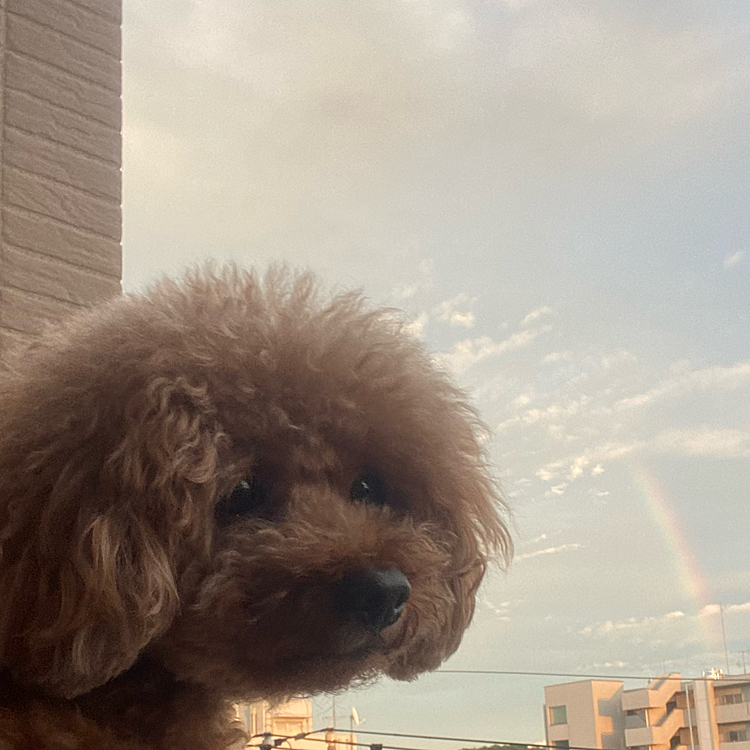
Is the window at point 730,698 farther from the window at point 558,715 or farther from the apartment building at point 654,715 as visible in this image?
the window at point 558,715

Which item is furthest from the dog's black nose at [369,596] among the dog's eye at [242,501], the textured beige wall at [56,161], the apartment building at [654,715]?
the apartment building at [654,715]

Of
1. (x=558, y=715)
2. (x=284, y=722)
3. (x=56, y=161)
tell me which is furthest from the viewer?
(x=558, y=715)

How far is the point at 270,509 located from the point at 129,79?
1322 millimetres

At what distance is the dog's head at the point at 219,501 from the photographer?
85cm

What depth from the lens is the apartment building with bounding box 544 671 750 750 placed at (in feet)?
10.5

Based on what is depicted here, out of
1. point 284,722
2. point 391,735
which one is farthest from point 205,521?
point 391,735

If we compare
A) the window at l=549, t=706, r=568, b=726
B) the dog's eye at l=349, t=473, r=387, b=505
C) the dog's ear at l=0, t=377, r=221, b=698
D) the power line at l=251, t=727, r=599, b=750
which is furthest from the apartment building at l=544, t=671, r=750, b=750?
the dog's ear at l=0, t=377, r=221, b=698

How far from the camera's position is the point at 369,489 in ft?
3.38

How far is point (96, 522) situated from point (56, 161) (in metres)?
1.02

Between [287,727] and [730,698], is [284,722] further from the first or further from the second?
[730,698]

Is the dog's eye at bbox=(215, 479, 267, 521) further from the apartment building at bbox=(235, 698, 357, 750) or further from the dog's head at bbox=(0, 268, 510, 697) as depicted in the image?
the apartment building at bbox=(235, 698, 357, 750)

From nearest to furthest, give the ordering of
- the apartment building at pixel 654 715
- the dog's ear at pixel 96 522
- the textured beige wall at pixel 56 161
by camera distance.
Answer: the dog's ear at pixel 96 522 → the textured beige wall at pixel 56 161 → the apartment building at pixel 654 715

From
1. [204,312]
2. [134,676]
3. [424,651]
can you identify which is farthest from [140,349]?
[424,651]

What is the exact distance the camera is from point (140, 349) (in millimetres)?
948
